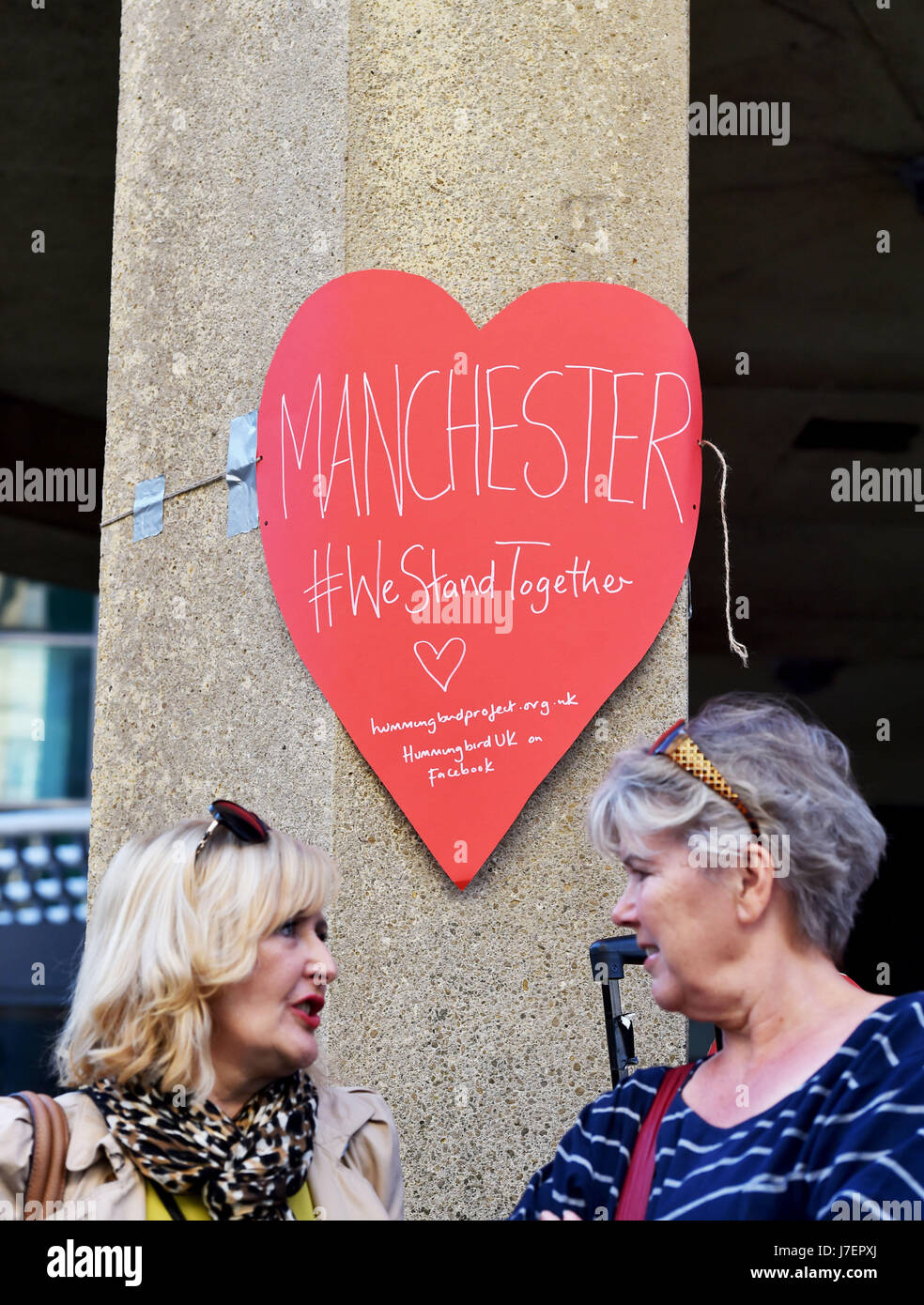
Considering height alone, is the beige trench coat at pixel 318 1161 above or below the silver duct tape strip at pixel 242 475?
below

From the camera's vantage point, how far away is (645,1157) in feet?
6.66

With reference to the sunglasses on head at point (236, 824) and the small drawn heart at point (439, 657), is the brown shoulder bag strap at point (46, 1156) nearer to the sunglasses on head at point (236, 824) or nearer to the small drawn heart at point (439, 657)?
the sunglasses on head at point (236, 824)

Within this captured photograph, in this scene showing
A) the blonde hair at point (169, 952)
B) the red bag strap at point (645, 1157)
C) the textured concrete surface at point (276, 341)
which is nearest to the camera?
the red bag strap at point (645, 1157)

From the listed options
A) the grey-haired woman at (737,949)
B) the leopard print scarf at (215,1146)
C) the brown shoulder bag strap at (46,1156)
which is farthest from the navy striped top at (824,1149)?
the brown shoulder bag strap at (46,1156)

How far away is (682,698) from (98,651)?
1.41 m

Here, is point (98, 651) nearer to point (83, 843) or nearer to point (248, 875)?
point (248, 875)

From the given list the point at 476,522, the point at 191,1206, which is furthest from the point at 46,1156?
the point at 476,522

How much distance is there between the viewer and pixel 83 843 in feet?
36.5

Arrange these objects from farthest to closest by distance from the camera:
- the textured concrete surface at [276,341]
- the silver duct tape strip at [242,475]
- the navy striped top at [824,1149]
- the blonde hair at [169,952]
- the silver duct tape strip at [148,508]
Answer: the silver duct tape strip at [148,508] < the silver duct tape strip at [242,475] < the textured concrete surface at [276,341] < the blonde hair at [169,952] < the navy striped top at [824,1149]

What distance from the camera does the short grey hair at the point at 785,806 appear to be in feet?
6.72

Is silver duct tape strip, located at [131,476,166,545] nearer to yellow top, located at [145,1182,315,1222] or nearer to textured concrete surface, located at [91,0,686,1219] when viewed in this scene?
textured concrete surface, located at [91,0,686,1219]

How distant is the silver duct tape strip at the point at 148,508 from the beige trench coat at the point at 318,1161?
150 cm

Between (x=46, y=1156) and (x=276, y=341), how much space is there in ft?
6.05
